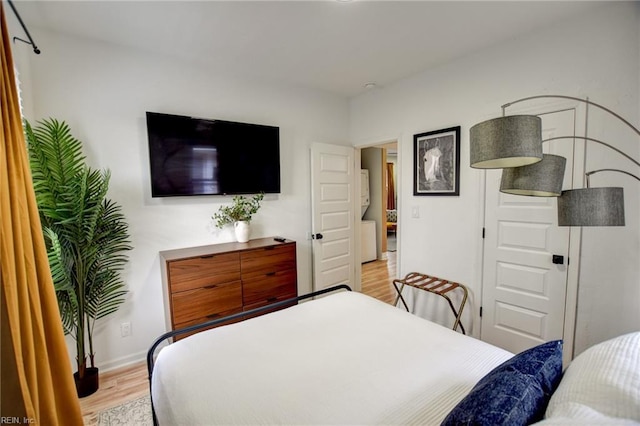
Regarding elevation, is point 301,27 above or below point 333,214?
above

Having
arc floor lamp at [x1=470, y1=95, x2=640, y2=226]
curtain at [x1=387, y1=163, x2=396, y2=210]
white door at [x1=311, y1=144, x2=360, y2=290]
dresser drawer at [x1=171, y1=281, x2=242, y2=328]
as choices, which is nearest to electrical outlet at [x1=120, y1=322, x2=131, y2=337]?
dresser drawer at [x1=171, y1=281, x2=242, y2=328]

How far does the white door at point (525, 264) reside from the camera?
7.02 ft

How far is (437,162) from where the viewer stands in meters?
2.86

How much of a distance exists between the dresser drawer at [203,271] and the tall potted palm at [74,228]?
0.50 meters

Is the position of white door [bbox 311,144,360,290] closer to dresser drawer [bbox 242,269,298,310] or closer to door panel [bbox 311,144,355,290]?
door panel [bbox 311,144,355,290]

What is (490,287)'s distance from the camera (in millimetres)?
2539

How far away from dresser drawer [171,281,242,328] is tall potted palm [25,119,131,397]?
54cm

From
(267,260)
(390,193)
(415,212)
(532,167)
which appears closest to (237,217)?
(267,260)

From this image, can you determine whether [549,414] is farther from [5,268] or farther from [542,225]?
[5,268]

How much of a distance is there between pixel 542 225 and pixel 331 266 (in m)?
2.20

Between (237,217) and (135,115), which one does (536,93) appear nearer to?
(237,217)

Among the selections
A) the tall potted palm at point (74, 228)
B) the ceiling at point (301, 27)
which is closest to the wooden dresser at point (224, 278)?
the tall potted palm at point (74, 228)

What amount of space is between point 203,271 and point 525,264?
8.64 ft

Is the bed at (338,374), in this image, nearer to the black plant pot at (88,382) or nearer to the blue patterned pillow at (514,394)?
the blue patterned pillow at (514,394)
